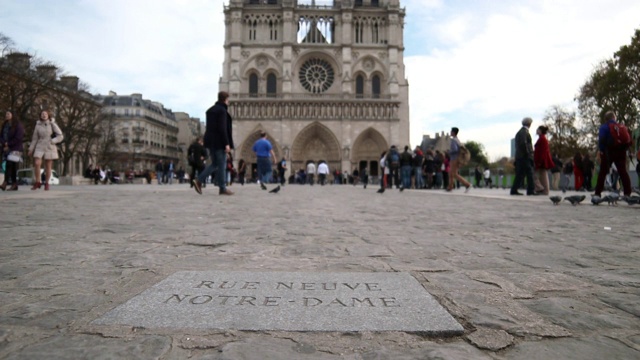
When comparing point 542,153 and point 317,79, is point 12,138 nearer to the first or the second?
point 542,153

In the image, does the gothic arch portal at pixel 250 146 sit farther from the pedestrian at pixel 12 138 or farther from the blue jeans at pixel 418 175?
the pedestrian at pixel 12 138

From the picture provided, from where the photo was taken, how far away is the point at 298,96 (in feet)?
142

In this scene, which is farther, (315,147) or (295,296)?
(315,147)

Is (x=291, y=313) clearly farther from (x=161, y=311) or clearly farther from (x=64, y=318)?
(x=64, y=318)

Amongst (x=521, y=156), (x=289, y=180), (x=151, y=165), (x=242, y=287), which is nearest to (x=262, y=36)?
(x=289, y=180)

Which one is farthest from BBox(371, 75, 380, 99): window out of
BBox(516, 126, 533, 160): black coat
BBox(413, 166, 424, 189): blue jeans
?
BBox(516, 126, 533, 160): black coat

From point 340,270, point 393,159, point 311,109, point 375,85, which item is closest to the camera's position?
point 340,270

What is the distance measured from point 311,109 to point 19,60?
79.2ft

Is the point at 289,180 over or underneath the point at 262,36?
underneath

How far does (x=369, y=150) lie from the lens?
4472cm

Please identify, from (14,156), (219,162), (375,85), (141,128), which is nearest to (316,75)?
(375,85)

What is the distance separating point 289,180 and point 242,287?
128 feet

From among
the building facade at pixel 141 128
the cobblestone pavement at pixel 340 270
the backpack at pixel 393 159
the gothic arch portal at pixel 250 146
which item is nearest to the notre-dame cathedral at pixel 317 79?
the gothic arch portal at pixel 250 146

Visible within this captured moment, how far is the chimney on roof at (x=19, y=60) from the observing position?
2339cm
